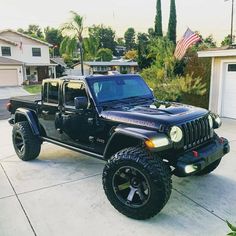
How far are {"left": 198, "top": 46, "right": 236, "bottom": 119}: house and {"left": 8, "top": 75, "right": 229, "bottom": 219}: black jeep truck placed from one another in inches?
239

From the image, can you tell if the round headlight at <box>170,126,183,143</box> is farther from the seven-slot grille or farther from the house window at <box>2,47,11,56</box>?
the house window at <box>2,47,11,56</box>

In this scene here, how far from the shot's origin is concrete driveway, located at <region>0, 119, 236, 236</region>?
341 cm

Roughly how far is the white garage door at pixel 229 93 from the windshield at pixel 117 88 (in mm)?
6107

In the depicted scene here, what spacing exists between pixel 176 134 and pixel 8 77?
33.4 m

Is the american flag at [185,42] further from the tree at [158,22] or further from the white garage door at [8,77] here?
the tree at [158,22]

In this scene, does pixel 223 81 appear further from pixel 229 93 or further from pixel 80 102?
pixel 80 102

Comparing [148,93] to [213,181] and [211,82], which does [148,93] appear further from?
[211,82]

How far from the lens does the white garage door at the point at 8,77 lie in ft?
107

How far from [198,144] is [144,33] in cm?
8327

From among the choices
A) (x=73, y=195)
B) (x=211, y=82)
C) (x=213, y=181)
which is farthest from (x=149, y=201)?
(x=211, y=82)

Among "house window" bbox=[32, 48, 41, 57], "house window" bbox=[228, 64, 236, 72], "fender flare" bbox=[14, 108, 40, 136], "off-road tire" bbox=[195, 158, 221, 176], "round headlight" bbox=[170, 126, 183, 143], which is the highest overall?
"house window" bbox=[32, 48, 41, 57]

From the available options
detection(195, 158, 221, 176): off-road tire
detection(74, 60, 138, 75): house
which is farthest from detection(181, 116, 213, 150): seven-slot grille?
detection(74, 60, 138, 75): house

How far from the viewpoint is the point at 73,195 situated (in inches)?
170

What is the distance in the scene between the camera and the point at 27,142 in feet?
18.6
